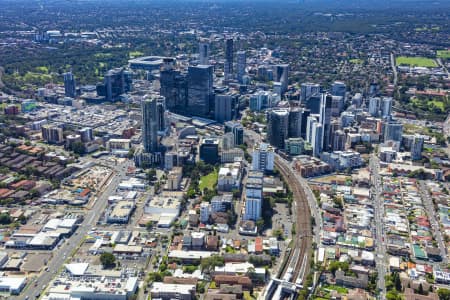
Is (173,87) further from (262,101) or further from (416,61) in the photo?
(416,61)

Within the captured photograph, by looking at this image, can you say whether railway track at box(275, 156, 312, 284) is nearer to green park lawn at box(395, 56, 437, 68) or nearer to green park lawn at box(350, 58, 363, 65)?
green park lawn at box(350, 58, 363, 65)

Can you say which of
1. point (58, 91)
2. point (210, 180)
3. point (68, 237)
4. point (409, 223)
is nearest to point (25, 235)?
point (68, 237)

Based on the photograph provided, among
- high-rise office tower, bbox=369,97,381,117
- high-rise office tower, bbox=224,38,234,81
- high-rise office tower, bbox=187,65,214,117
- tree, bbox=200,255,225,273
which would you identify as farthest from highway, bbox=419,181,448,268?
high-rise office tower, bbox=224,38,234,81

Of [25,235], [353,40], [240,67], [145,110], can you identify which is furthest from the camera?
[353,40]

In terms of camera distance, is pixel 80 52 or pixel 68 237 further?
pixel 80 52

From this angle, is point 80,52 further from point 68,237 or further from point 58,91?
point 68,237

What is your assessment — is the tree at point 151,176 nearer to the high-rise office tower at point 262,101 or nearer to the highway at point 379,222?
the highway at point 379,222

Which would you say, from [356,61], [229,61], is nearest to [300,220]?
[229,61]
